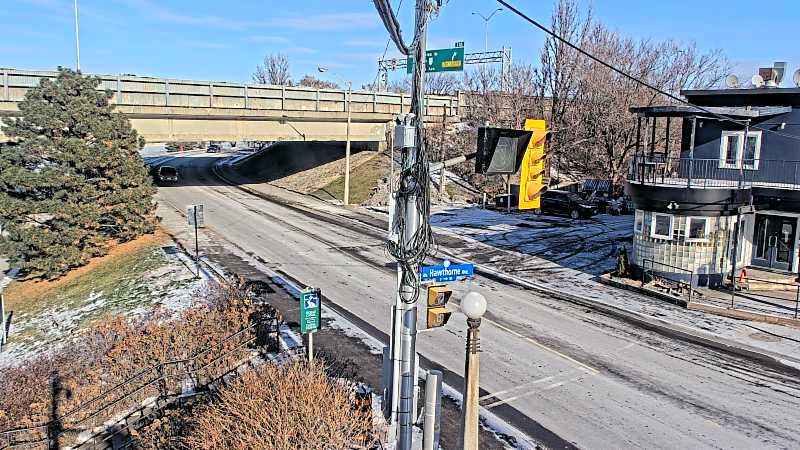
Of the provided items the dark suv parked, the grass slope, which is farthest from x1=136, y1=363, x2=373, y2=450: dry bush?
the grass slope

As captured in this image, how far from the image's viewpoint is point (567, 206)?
1443 inches

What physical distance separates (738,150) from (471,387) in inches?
830

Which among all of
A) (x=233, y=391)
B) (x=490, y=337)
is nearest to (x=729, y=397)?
(x=490, y=337)

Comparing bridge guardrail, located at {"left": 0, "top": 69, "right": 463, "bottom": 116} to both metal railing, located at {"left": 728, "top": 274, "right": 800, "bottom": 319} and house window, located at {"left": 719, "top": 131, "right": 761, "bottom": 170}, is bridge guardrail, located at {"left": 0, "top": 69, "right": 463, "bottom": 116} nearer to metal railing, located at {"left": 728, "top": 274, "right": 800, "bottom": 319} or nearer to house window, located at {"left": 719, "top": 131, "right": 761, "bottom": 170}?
house window, located at {"left": 719, "top": 131, "right": 761, "bottom": 170}

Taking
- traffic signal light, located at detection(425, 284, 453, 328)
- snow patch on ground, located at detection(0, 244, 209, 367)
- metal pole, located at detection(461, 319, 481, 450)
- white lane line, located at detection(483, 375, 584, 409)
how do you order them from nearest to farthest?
metal pole, located at detection(461, 319, 481, 450)
traffic signal light, located at detection(425, 284, 453, 328)
white lane line, located at detection(483, 375, 584, 409)
snow patch on ground, located at detection(0, 244, 209, 367)

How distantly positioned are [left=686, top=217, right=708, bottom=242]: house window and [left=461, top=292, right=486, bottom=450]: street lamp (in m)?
16.2

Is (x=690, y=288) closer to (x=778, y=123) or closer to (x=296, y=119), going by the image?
(x=778, y=123)

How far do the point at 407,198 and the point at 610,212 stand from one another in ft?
110

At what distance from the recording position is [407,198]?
341 inches

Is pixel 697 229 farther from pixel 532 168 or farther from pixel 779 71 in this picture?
pixel 532 168

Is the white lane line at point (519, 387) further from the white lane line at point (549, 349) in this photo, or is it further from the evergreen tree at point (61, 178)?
the evergreen tree at point (61, 178)

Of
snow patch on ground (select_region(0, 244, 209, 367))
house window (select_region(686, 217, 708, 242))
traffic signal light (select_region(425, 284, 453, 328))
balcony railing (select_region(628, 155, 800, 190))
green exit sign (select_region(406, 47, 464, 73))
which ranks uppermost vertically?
green exit sign (select_region(406, 47, 464, 73))

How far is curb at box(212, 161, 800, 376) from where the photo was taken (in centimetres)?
1523

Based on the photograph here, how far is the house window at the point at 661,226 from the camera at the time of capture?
21.5 meters
